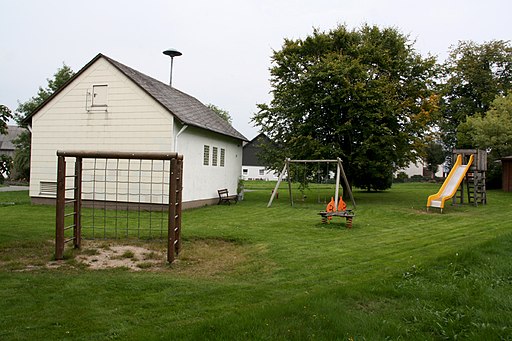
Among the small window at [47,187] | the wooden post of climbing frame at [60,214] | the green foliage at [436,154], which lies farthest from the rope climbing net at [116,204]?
the green foliage at [436,154]

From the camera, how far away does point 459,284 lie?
570cm

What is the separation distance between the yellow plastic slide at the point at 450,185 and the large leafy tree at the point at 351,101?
2.87m

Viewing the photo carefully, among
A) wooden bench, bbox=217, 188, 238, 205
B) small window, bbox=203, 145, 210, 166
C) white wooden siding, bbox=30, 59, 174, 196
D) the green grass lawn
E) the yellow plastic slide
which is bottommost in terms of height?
the green grass lawn

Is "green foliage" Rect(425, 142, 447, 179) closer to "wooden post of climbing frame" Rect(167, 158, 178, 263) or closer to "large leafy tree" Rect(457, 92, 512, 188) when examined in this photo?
"large leafy tree" Rect(457, 92, 512, 188)

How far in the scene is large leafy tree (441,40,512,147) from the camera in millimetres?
42562

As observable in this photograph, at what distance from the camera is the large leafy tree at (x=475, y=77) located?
4256cm

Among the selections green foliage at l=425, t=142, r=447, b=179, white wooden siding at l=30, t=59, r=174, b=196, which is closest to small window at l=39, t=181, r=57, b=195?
white wooden siding at l=30, t=59, r=174, b=196

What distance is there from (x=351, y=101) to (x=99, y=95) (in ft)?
39.3

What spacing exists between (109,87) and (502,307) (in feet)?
54.1

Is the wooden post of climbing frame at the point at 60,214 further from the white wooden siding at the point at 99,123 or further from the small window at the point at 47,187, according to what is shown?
the small window at the point at 47,187

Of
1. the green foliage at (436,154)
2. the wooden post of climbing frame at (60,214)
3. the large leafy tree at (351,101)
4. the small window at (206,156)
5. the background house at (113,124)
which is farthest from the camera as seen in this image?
the green foliage at (436,154)

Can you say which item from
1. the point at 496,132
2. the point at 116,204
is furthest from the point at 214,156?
the point at 496,132

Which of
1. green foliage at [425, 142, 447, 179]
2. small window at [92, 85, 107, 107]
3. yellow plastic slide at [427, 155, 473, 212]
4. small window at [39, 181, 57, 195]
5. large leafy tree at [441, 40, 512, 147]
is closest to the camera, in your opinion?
small window at [92, 85, 107, 107]

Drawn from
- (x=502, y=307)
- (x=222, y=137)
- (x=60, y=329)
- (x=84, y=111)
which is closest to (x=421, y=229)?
(x=502, y=307)
